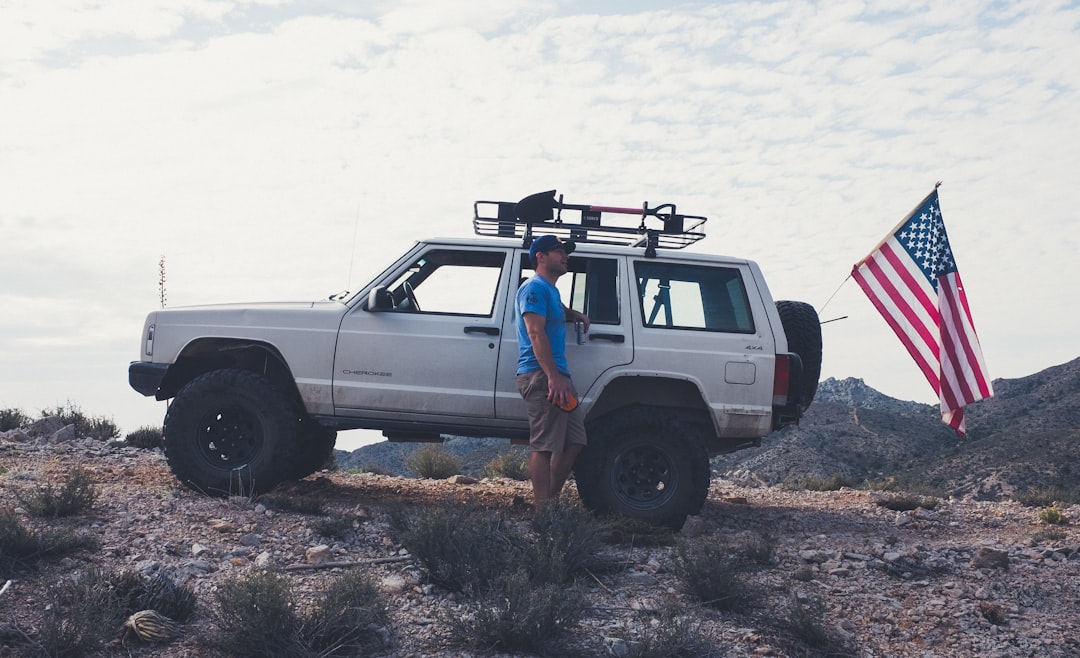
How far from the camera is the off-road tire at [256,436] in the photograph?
743cm

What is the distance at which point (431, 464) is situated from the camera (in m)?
11.2

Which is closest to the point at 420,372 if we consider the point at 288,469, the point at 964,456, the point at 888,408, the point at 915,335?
the point at 288,469

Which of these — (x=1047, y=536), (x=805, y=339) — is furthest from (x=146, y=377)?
(x=1047, y=536)


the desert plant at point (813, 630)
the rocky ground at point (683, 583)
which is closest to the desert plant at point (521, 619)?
the rocky ground at point (683, 583)

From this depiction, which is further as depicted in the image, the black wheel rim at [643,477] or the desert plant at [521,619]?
the black wheel rim at [643,477]

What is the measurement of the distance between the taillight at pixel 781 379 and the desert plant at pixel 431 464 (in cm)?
490

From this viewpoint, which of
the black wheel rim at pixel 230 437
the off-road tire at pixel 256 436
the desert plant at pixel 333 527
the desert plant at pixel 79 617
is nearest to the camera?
the desert plant at pixel 79 617

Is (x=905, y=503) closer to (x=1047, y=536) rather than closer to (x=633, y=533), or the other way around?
(x=1047, y=536)

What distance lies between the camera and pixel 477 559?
5691 millimetres

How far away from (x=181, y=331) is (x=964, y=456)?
15900 mm

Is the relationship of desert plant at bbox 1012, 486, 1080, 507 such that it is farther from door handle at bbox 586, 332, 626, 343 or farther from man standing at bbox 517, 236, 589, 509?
man standing at bbox 517, 236, 589, 509

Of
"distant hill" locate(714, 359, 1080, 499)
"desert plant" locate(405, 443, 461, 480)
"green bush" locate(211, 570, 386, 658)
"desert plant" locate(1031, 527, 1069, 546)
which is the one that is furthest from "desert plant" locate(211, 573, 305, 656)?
"distant hill" locate(714, 359, 1080, 499)

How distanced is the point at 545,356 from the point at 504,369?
0.82m

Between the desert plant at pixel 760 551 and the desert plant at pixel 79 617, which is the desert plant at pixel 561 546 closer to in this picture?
the desert plant at pixel 760 551
